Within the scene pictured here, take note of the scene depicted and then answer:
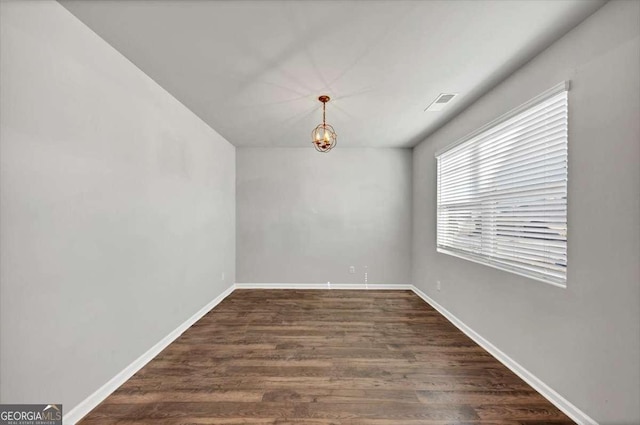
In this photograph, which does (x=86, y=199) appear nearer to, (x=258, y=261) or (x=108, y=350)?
(x=108, y=350)

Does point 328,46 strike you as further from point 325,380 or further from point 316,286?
point 316,286

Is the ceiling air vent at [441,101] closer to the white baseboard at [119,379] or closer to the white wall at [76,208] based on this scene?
the white wall at [76,208]

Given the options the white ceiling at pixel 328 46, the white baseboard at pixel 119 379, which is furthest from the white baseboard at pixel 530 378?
the white baseboard at pixel 119 379

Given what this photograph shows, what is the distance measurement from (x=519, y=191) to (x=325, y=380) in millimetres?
2298

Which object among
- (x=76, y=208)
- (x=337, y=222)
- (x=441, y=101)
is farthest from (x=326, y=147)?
(x=337, y=222)

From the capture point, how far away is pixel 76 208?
1721mm

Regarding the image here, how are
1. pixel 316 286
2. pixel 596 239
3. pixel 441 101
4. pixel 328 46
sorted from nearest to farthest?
pixel 596 239 < pixel 328 46 < pixel 441 101 < pixel 316 286

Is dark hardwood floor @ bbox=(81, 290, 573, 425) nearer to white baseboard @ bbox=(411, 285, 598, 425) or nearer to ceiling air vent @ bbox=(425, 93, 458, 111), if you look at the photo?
white baseboard @ bbox=(411, 285, 598, 425)

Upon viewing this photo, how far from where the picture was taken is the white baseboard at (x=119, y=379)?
1711mm

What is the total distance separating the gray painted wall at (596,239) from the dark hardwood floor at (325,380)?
1.17 ft

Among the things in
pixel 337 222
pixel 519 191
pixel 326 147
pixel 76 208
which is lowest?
pixel 337 222

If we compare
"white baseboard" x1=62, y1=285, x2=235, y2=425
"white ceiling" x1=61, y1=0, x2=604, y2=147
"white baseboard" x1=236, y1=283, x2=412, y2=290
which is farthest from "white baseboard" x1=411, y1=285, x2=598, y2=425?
"white baseboard" x1=62, y1=285, x2=235, y2=425

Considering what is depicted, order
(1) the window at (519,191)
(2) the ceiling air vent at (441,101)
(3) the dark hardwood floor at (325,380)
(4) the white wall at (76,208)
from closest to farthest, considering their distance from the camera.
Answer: (4) the white wall at (76,208) → (3) the dark hardwood floor at (325,380) → (1) the window at (519,191) → (2) the ceiling air vent at (441,101)

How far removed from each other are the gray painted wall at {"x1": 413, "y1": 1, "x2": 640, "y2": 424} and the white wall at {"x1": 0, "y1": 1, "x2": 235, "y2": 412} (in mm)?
3303
